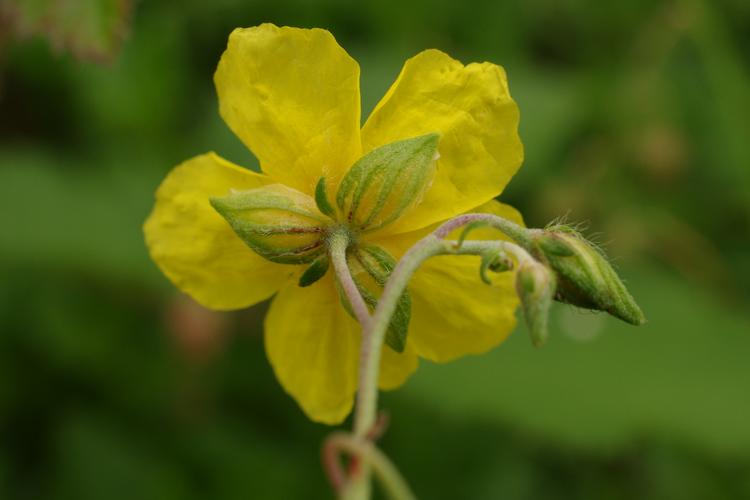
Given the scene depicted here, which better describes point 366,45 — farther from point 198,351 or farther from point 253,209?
point 253,209

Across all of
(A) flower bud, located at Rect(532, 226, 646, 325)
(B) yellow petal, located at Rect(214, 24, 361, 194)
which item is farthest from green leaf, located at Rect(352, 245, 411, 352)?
(A) flower bud, located at Rect(532, 226, 646, 325)

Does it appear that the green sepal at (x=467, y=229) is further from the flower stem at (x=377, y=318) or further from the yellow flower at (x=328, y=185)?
the yellow flower at (x=328, y=185)

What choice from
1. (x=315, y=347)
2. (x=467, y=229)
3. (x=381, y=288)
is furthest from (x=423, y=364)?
(x=467, y=229)

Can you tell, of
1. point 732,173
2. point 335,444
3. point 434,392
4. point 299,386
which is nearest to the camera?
point 335,444

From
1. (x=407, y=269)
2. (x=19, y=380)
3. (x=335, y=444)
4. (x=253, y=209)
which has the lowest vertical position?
(x=19, y=380)

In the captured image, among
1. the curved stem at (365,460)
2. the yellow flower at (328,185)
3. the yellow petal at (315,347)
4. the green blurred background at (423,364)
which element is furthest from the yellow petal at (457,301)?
the green blurred background at (423,364)

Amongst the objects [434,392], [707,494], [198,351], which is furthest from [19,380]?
[707,494]

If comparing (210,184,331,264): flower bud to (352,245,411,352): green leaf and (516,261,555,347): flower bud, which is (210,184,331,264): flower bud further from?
(516,261,555,347): flower bud
